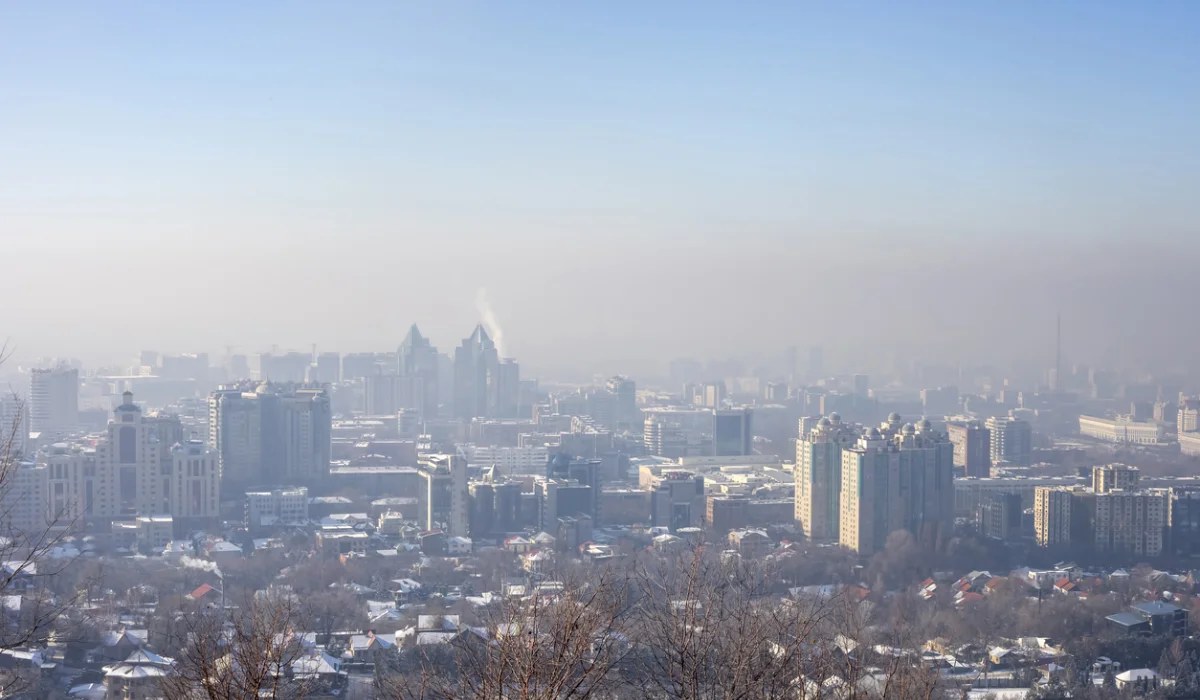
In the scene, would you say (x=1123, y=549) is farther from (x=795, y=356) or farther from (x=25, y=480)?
(x=795, y=356)

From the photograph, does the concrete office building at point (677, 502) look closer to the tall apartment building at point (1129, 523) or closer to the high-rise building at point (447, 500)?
the high-rise building at point (447, 500)

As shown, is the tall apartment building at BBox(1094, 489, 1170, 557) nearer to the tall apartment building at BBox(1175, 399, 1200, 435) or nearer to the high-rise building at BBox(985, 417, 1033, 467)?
the high-rise building at BBox(985, 417, 1033, 467)

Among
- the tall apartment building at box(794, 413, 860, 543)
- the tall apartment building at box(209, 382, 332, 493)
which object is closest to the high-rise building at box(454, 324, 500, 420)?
the tall apartment building at box(209, 382, 332, 493)

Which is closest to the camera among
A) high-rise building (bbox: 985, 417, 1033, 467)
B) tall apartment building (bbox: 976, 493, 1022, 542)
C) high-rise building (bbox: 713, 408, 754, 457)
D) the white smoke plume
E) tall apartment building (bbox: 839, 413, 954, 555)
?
the white smoke plume

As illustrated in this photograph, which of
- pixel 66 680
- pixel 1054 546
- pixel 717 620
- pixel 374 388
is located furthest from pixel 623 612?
pixel 374 388

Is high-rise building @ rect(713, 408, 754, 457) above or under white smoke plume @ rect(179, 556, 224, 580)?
above

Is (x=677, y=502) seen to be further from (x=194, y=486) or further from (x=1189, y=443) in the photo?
(x=1189, y=443)

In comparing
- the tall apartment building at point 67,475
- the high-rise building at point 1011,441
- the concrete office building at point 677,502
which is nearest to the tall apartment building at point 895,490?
the concrete office building at point 677,502
